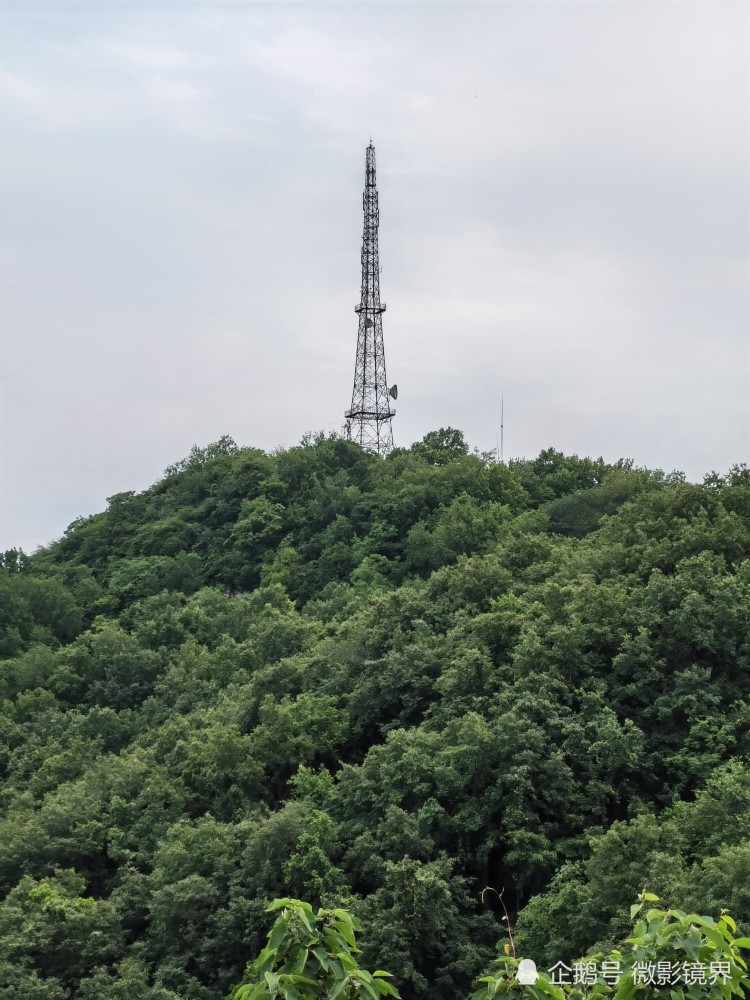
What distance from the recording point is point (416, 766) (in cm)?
2388

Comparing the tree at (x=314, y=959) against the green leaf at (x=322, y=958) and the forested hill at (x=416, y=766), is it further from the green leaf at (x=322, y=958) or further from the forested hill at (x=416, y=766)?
the forested hill at (x=416, y=766)

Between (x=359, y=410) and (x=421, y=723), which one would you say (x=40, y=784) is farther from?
(x=359, y=410)

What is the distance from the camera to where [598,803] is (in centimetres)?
2291

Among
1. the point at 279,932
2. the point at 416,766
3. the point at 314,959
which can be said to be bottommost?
the point at 314,959

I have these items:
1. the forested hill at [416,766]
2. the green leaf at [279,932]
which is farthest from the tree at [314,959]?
the forested hill at [416,766]

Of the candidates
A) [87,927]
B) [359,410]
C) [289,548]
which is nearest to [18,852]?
[87,927]

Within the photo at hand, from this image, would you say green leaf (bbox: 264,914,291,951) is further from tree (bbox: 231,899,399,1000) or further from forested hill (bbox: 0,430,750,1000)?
forested hill (bbox: 0,430,750,1000)

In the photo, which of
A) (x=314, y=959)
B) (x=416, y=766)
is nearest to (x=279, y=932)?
(x=314, y=959)

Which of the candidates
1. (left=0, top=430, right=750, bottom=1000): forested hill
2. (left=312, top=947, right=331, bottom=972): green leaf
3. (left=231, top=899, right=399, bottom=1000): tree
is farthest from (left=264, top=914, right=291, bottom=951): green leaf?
(left=0, top=430, right=750, bottom=1000): forested hill

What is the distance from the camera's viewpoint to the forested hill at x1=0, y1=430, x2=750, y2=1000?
21.0 meters

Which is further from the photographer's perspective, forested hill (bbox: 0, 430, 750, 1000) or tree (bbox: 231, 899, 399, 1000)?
forested hill (bbox: 0, 430, 750, 1000)

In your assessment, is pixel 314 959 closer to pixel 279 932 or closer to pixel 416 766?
pixel 279 932

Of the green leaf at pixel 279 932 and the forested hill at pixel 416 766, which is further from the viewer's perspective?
the forested hill at pixel 416 766

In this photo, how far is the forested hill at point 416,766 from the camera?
2095 cm
